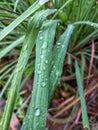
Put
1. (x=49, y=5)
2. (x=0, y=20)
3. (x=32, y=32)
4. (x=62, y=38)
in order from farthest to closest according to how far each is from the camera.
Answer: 1. (x=49, y=5)
2. (x=0, y=20)
3. (x=62, y=38)
4. (x=32, y=32)

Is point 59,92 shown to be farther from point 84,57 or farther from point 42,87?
point 42,87

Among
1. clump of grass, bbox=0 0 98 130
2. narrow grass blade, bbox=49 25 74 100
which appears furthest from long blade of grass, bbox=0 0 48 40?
narrow grass blade, bbox=49 25 74 100

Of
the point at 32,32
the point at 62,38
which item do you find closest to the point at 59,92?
the point at 62,38

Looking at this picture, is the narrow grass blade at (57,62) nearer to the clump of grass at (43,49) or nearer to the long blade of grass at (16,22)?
the clump of grass at (43,49)

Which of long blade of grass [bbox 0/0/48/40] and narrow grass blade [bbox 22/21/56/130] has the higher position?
long blade of grass [bbox 0/0/48/40]

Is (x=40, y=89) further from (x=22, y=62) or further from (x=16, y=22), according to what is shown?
(x=16, y=22)

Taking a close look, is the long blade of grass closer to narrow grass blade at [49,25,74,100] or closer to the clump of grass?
the clump of grass
